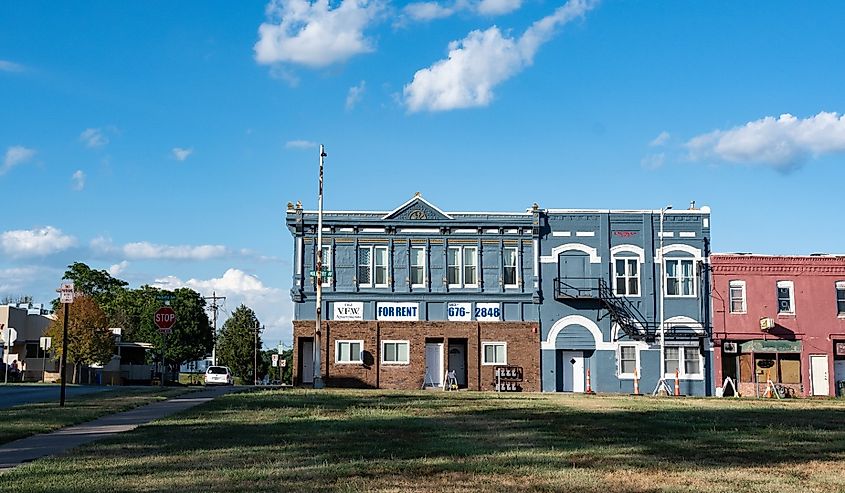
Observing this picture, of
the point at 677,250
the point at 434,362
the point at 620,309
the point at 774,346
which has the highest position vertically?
the point at 677,250

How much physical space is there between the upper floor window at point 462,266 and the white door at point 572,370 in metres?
6.14

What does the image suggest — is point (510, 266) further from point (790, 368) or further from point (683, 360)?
point (790, 368)

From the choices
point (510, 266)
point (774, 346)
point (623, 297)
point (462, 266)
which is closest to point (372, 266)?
point (462, 266)

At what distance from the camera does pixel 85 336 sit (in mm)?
69688

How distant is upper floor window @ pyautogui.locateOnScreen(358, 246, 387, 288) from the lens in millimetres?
49625

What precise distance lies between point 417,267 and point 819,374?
20.8 metres

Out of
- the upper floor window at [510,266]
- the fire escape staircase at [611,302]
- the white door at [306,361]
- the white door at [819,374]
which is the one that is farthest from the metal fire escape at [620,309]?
the white door at [306,361]

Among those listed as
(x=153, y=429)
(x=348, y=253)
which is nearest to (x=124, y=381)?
(x=348, y=253)

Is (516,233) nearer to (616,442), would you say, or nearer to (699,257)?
(699,257)

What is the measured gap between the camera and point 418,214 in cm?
4991

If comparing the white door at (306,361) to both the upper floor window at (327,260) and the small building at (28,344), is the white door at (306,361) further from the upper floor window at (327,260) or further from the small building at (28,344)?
→ the small building at (28,344)

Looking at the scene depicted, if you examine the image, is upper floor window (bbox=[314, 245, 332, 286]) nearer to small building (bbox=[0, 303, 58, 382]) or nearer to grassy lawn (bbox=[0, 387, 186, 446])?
grassy lawn (bbox=[0, 387, 186, 446])

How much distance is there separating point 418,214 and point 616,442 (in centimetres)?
3495

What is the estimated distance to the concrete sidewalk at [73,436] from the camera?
14117 millimetres
